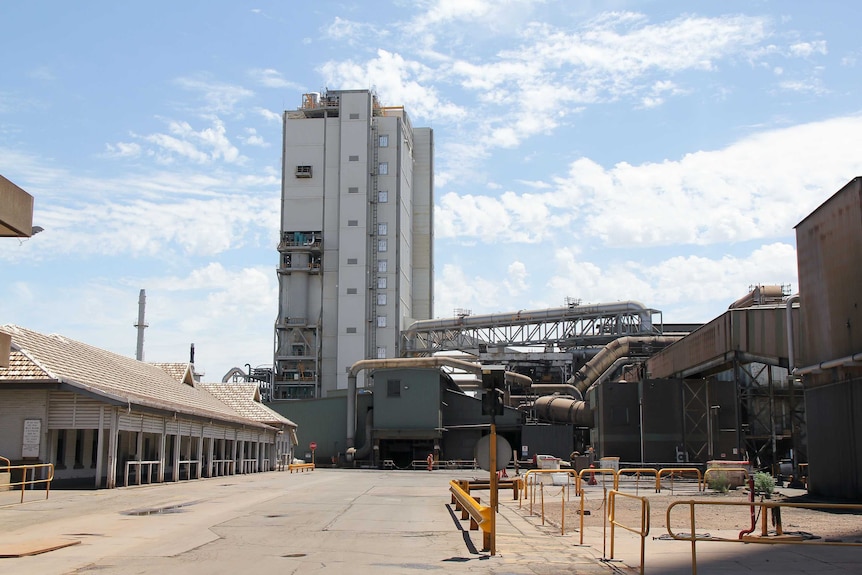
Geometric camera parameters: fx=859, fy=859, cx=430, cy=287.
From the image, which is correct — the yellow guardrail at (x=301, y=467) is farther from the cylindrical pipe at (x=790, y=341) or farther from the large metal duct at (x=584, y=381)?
the cylindrical pipe at (x=790, y=341)

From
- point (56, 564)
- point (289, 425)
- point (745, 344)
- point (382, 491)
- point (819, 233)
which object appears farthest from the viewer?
point (289, 425)

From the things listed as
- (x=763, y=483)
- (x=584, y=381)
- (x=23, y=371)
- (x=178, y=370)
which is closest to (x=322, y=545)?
(x=763, y=483)

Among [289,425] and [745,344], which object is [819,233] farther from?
[289,425]

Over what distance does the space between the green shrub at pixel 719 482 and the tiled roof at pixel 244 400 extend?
32560 millimetres

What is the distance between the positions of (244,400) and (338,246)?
39.1 meters

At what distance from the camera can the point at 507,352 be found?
84.7 metres

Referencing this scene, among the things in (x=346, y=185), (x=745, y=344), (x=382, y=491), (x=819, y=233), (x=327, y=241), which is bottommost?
(x=382, y=491)

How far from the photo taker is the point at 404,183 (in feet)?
322

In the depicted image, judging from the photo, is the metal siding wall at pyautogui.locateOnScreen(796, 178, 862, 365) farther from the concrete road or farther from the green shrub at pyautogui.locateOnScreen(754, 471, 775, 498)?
the concrete road

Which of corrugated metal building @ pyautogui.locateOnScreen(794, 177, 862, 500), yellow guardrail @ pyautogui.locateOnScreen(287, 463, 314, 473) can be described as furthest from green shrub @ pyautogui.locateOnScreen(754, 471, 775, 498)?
yellow guardrail @ pyautogui.locateOnScreen(287, 463, 314, 473)

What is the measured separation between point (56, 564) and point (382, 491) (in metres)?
19.4

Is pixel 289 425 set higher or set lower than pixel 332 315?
lower

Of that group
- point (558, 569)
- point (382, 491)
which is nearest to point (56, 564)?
point (558, 569)

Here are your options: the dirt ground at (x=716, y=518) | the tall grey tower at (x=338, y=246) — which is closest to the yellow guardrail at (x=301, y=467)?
the dirt ground at (x=716, y=518)
